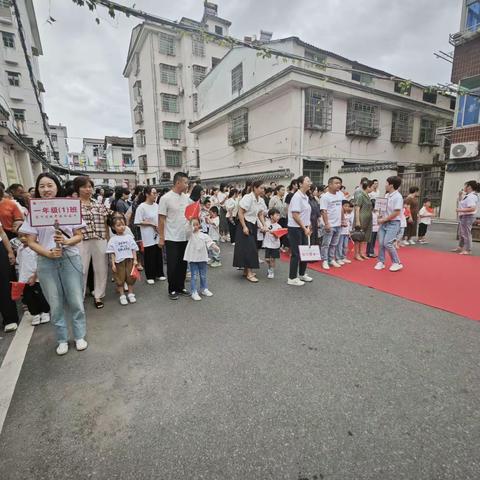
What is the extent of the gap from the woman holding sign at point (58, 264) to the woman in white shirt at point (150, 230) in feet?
6.97

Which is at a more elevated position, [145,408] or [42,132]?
[42,132]

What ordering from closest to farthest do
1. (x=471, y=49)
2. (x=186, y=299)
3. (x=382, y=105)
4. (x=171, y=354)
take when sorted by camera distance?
(x=171, y=354) < (x=186, y=299) < (x=471, y=49) < (x=382, y=105)

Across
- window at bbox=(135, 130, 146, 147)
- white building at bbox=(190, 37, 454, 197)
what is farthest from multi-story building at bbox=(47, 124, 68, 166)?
white building at bbox=(190, 37, 454, 197)

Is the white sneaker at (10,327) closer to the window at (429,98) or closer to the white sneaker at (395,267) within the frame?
the white sneaker at (395,267)

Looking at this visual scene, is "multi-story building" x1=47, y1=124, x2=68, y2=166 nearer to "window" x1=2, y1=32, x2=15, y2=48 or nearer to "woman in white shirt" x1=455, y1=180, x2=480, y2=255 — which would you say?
"window" x1=2, y1=32, x2=15, y2=48

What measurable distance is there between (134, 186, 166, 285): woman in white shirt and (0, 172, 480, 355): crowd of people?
0.02m

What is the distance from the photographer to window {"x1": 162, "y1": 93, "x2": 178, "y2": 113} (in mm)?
28359

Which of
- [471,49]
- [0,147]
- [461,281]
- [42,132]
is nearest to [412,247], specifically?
[461,281]

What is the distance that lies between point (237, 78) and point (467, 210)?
53.9 feet

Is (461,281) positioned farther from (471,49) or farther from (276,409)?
(471,49)

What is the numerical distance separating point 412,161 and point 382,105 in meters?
5.12

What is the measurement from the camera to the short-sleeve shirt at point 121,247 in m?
4.04

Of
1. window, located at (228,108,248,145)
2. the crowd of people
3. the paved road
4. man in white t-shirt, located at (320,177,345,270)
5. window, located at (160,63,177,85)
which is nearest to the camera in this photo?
the paved road

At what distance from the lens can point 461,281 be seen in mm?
4828
